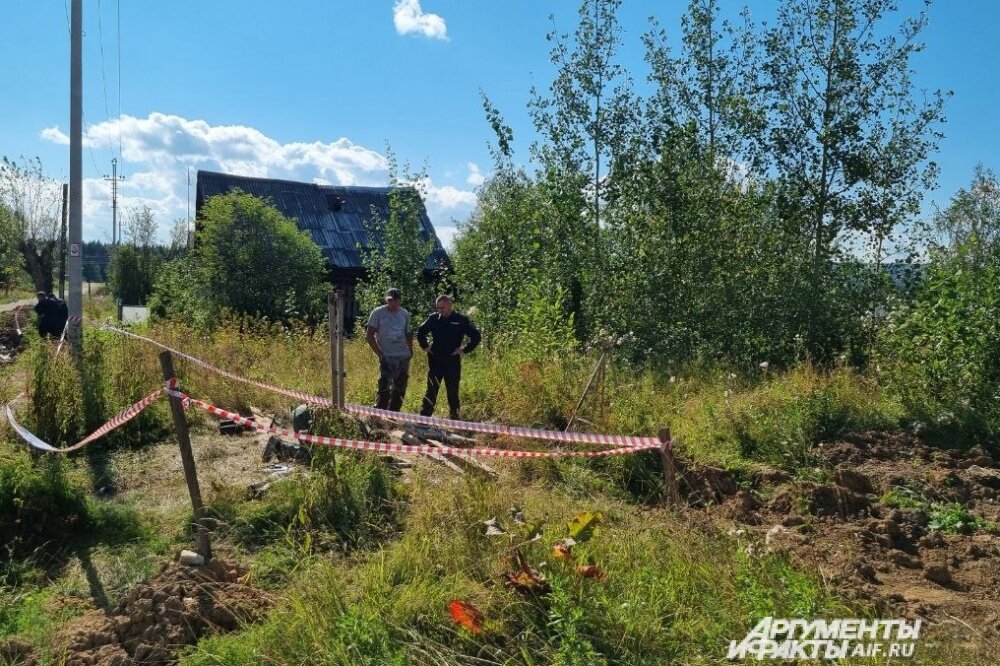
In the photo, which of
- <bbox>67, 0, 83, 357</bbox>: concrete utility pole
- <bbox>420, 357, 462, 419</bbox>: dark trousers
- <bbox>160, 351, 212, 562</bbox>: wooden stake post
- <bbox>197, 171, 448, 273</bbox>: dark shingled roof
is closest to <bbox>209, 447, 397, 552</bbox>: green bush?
<bbox>160, 351, 212, 562</bbox>: wooden stake post

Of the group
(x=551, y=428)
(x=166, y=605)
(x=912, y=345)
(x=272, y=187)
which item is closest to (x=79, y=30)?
(x=551, y=428)

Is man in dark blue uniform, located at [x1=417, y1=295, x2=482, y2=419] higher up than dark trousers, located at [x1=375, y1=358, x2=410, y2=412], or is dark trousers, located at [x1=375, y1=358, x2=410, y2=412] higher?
man in dark blue uniform, located at [x1=417, y1=295, x2=482, y2=419]

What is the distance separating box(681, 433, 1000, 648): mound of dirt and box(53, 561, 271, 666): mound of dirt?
3.02 m

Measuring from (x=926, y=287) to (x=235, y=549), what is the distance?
8.66 m

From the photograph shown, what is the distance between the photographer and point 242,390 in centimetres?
944

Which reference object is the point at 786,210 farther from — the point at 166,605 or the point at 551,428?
the point at 166,605

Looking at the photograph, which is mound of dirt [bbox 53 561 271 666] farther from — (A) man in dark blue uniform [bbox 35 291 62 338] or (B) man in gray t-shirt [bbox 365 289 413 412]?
(A) man in dark blue uniform [bbox 35 291 62 338]

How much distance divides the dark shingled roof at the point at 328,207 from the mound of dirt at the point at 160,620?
786 inches

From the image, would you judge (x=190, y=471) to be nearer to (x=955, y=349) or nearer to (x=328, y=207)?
→ (x=955, y=349)

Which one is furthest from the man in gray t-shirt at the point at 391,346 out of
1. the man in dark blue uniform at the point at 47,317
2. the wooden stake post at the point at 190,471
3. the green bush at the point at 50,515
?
the man in dark blue uniform at the point at 47,317

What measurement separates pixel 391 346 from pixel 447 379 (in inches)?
30.9

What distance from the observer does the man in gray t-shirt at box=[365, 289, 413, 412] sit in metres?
8.88

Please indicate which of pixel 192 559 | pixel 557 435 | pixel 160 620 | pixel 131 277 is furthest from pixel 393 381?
pixel 131 277

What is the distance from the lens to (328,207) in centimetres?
2647
